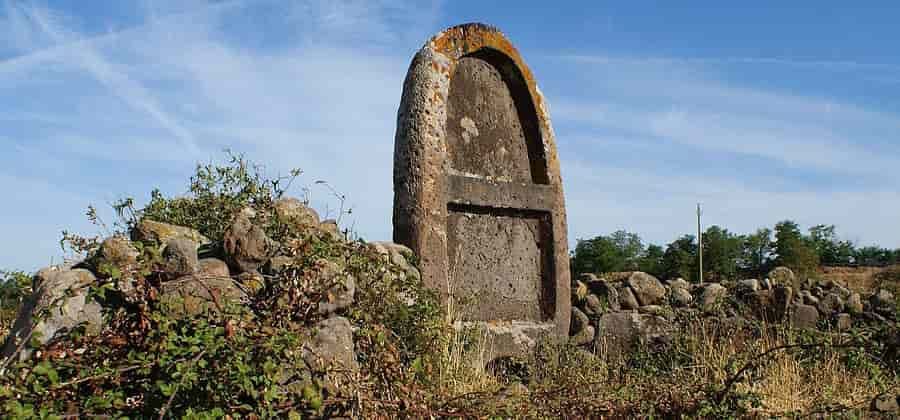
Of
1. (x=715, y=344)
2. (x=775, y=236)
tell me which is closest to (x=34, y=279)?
(x=715, y=344)

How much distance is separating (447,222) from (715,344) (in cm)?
291

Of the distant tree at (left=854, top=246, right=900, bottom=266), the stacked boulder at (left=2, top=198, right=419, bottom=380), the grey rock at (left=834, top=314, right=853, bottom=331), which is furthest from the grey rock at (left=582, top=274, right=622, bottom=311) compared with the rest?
the distant tree at (left=854, top=246, right=900, bottom=266)

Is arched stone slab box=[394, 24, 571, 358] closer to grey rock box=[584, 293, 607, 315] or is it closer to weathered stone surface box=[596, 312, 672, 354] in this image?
weathered stone surface box=[596, 312, 672, 354]

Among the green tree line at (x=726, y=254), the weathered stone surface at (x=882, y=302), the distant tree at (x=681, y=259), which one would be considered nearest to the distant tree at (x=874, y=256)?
the green tree line at (x=726, y=254)

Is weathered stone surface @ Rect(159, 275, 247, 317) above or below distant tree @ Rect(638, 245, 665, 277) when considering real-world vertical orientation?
below

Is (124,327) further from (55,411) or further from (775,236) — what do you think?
(775,236)

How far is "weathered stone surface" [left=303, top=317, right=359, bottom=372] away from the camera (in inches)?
165

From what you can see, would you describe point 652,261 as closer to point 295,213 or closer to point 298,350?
point 295,213

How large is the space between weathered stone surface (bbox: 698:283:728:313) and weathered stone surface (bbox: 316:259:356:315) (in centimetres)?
515

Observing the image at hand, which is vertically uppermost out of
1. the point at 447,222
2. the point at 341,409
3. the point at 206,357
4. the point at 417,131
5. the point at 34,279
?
the point at 417,131

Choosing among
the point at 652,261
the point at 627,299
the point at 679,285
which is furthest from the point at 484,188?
the point at 652,261

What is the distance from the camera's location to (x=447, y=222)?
24.5ft

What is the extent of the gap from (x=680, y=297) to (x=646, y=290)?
1.27 feet

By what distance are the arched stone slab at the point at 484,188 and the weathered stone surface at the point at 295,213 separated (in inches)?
48.3
